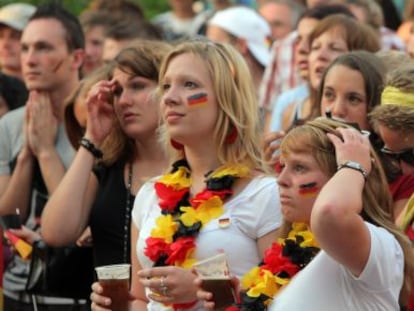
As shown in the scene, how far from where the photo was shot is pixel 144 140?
22.6ft

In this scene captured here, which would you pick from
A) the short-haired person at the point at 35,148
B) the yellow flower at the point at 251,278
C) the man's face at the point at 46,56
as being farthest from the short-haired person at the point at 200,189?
the man's face at the point at 46,56

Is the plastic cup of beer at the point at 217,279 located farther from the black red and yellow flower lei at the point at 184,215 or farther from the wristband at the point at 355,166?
the wristband at the point at 355,166

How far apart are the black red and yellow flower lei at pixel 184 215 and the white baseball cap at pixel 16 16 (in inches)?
184

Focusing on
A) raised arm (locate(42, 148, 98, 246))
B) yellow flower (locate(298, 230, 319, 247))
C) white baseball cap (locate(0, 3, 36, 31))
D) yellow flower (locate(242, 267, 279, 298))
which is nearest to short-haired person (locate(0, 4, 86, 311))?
raised arm (locate(42, 148, 98, 246))

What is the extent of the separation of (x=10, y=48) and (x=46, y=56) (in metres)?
2.03

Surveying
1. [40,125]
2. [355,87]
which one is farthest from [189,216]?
[40,125]

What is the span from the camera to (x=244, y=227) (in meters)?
5.68

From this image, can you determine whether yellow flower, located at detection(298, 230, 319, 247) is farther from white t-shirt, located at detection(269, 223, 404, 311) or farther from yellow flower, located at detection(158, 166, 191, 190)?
yellow flower, located at detection(158, 166, 191, 190)

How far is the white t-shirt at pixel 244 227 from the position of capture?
5.62 m

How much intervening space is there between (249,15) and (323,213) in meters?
5.60

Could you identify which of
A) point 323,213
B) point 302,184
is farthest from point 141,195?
point 323,213

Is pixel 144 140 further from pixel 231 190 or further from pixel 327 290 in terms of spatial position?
pixel 327 290

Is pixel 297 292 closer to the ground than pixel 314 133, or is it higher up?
closer to the ground

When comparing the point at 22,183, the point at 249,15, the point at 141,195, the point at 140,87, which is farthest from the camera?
the point at 249,15
